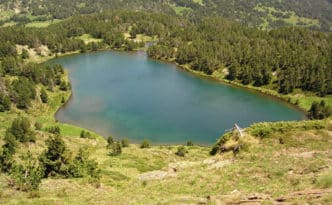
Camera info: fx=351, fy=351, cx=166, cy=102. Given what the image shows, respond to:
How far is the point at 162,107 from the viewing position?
128m

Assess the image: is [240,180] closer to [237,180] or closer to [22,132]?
[237,180]

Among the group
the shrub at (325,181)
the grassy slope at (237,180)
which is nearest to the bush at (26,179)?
the grassy slope at (237,180)

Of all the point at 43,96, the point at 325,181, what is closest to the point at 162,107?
the point at 43,96

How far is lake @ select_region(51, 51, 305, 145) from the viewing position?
109812 mm

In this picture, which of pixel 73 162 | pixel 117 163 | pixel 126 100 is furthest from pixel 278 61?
pixel 73 162

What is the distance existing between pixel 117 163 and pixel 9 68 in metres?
98.4

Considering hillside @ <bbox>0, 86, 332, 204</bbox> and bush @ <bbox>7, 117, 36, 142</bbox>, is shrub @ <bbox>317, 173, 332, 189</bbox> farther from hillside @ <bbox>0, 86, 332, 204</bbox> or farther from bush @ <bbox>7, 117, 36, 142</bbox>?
bush @ <bbox>7, 117, 36, 142</bbox>

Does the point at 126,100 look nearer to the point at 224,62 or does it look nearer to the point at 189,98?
the point at 189,98

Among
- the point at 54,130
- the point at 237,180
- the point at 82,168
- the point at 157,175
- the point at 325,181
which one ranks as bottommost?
the point at 54,130

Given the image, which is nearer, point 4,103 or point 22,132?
point 22,132

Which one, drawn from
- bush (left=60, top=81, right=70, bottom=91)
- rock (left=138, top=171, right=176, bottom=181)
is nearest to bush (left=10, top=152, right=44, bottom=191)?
rock (left=138, top=171, right=176, bottom=181)

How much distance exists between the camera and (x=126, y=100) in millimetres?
135500

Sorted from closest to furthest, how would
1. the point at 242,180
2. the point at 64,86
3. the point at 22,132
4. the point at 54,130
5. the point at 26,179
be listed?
the point at 242,180, the point at 26,179, the point at 22,132, the point at 54,130, the point at 64,86

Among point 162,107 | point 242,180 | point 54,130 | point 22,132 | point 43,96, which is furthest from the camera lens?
point 43,96
